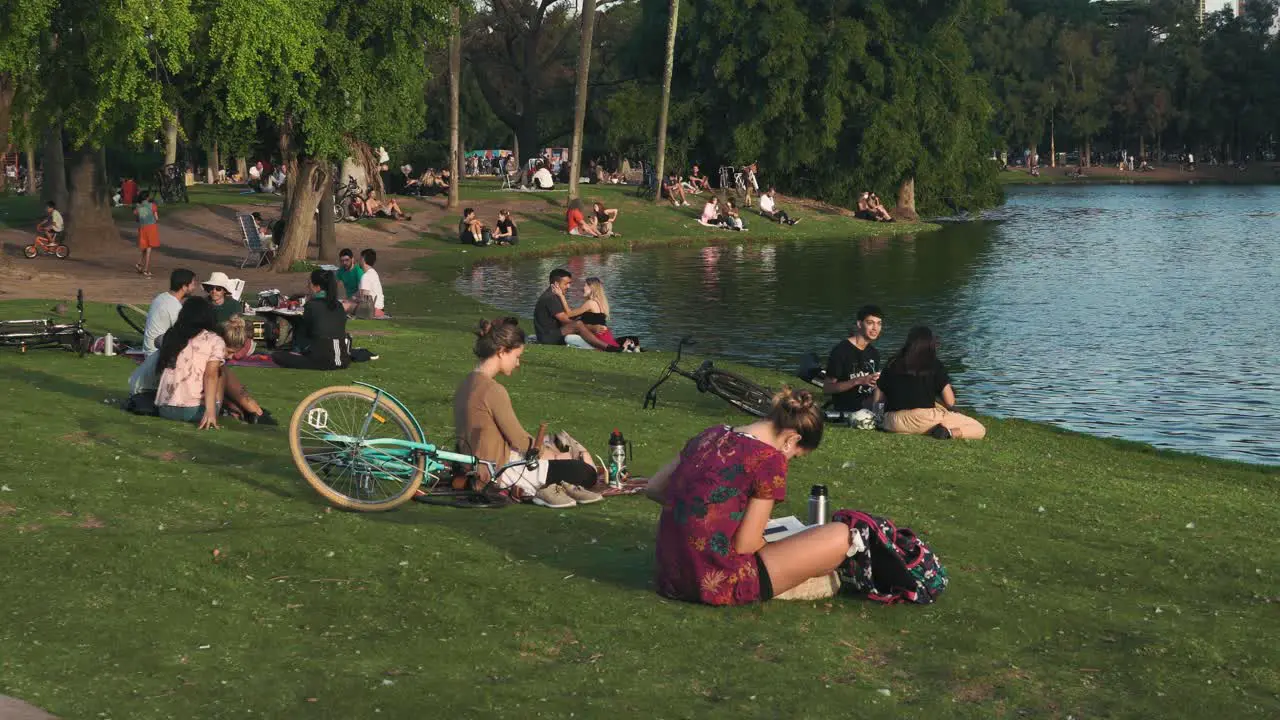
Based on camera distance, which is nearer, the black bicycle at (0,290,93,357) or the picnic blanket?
the picnic blanket

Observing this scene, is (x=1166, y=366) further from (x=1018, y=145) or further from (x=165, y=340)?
(x=1018, y=145)

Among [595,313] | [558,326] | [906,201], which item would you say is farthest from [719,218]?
[558,326]

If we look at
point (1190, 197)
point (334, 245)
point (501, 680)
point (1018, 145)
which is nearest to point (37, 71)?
point (334, 245)

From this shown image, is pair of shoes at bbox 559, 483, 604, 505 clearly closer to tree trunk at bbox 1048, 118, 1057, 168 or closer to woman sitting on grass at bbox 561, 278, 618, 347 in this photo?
Result: woman sitting on grass at bbox 561, 278, 618, 347

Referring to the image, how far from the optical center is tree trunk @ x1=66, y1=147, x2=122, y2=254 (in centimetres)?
3884

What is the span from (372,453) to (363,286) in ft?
50.0

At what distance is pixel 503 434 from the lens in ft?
36.2

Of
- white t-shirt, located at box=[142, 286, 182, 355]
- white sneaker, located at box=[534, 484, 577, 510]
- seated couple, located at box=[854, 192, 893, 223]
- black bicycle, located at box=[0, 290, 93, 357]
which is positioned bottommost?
white sneaker, located at box=[534, 484, 577, 510]

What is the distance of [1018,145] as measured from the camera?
146625 millimetres

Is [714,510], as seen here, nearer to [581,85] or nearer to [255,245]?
[255,245]

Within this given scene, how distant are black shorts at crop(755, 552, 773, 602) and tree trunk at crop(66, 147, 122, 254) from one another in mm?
33627

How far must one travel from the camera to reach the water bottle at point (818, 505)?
997 cm

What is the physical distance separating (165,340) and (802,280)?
92.6 ft

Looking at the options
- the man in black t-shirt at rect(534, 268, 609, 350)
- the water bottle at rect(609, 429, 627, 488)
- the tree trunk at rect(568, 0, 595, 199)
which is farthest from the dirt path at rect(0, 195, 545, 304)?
the water bottle at rect(609, 429, 627, 488)
